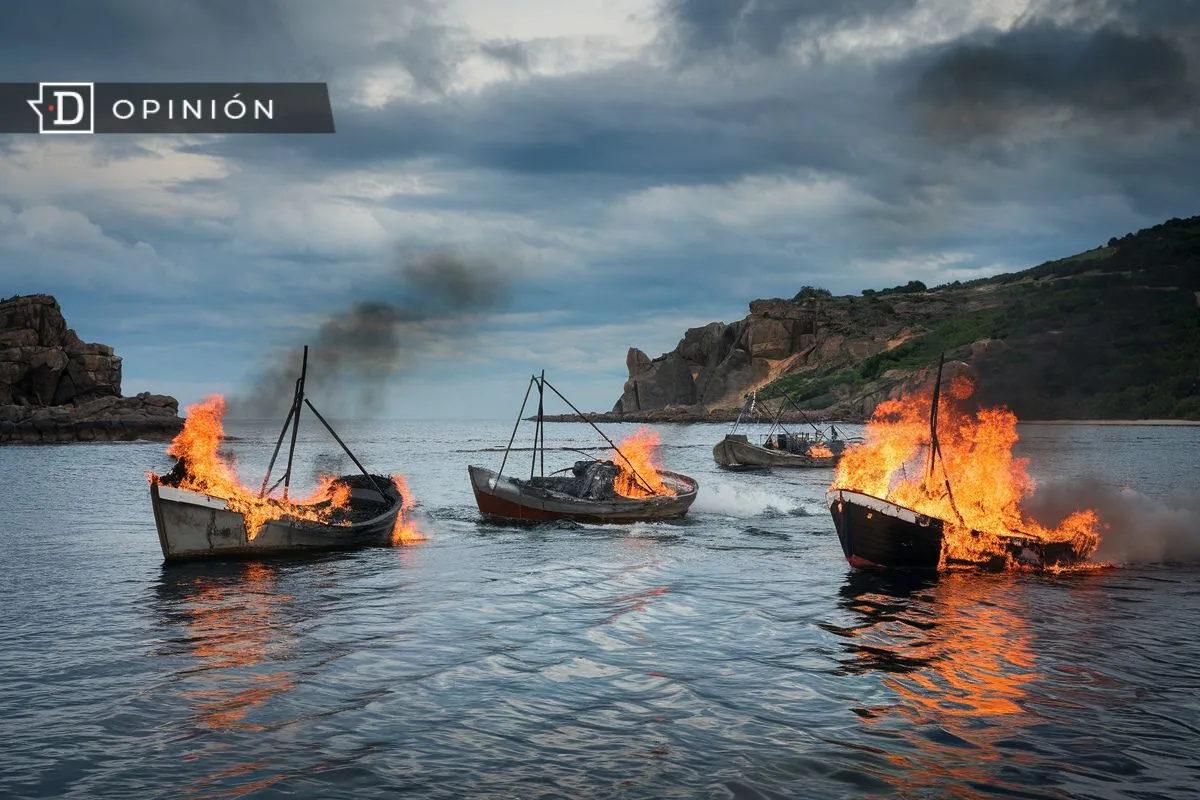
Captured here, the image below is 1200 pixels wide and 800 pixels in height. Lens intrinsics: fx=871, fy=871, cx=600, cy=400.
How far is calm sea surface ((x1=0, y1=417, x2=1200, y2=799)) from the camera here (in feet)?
→ 35.1

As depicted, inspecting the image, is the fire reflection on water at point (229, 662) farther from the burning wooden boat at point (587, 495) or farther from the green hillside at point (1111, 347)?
the green hillside at point (1111, 347)

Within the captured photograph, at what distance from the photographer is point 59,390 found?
130125 mm

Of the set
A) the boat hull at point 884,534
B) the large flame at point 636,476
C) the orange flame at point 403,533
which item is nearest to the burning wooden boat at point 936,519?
the boat hull at point 884,534

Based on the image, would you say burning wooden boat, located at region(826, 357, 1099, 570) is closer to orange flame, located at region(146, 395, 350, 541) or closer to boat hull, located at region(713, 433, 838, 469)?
orange flame, located at region(146, 395, 350, 541)

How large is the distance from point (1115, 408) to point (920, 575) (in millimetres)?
156017

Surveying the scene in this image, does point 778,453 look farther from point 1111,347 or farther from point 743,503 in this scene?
point 1111,347

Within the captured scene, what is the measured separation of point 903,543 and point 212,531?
2033 cm

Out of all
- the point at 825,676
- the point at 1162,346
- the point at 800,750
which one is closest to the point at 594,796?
the point at 800,750

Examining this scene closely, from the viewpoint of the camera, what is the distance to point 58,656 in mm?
16625

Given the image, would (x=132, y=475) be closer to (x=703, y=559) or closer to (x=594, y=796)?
(x=703, y=559)

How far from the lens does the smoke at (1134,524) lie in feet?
96.0

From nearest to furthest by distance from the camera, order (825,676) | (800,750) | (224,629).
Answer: (800,750) < (825,676) < (224,629)

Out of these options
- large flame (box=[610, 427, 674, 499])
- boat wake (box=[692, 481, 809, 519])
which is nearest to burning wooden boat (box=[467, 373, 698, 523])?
large flame (box=[610, 427, 674, 499])

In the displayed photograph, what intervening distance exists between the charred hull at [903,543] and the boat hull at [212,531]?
16714 millimetres
